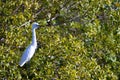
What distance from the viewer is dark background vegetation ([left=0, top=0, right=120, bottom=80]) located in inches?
247

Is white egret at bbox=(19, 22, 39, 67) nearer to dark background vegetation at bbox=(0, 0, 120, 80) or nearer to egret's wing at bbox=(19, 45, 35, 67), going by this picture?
egret's wing at bbox=(19, 45, 35, 67)

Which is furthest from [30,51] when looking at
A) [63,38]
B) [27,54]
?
[63,38]

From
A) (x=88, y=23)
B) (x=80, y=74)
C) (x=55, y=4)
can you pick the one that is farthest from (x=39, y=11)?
(x=80, y=74)

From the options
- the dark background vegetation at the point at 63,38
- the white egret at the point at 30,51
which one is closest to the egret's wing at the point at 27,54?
the white egret at the point at 30,51

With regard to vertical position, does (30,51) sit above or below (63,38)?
below

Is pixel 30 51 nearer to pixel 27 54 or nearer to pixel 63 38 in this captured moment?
pixel 27 54

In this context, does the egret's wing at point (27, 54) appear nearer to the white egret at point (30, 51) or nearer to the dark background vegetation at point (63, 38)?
the white egret at point (30, 51)

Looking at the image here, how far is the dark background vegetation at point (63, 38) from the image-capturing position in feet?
20.6

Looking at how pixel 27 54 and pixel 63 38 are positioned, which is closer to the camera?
pixel 27 54

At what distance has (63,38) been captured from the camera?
642cm

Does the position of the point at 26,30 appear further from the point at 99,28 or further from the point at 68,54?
the point at 99,28

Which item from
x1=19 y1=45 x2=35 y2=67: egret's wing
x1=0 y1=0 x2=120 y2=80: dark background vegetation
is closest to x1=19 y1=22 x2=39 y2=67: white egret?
x1=19 y1=45 x2=35 y2=67: egret's wing

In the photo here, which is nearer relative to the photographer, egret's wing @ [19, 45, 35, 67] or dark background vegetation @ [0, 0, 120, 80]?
egret's wing @ [19, 45, 35, 67]

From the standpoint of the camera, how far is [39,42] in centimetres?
667
